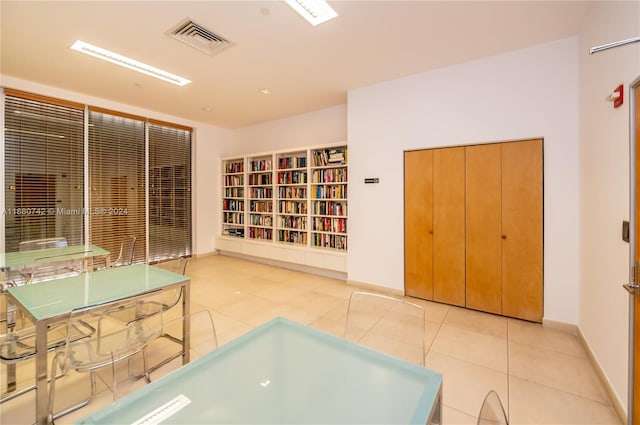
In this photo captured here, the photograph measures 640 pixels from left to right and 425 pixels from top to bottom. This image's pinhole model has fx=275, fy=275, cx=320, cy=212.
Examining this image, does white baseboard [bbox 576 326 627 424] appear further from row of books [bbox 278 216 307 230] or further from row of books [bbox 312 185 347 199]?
row of books [bbox 278 216 307 230]

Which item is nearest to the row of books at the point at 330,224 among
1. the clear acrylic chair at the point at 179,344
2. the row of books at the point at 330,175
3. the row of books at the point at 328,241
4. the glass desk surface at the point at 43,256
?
the row of books at the point at 328,241

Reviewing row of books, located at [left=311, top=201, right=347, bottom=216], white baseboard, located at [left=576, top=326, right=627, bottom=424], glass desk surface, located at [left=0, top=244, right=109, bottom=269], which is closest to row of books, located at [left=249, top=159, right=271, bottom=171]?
row of books, located at [left=311, top=201, right=347, bottom=216]

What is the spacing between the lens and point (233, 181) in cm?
652

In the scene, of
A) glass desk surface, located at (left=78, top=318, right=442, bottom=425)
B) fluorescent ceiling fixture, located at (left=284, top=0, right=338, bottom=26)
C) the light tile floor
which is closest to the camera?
glass desk surface, located at (left=78, top=318, right=442, bottom=425)

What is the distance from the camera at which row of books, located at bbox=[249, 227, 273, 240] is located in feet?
19.6

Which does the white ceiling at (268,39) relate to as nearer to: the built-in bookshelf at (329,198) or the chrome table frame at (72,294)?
the built-in bookshelf at (329,198)

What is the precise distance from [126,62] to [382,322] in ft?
14.0

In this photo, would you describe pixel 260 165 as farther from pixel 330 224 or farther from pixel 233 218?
pixel 330 224

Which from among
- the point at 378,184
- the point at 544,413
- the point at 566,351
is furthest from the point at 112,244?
the point at 566,351

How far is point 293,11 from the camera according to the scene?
2.52 meters

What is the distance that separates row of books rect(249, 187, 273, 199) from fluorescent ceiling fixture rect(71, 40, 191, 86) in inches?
97.9

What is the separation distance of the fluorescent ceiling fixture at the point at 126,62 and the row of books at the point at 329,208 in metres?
2.82

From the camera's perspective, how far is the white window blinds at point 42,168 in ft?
13.2

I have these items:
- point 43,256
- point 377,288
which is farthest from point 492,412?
point 43,256
